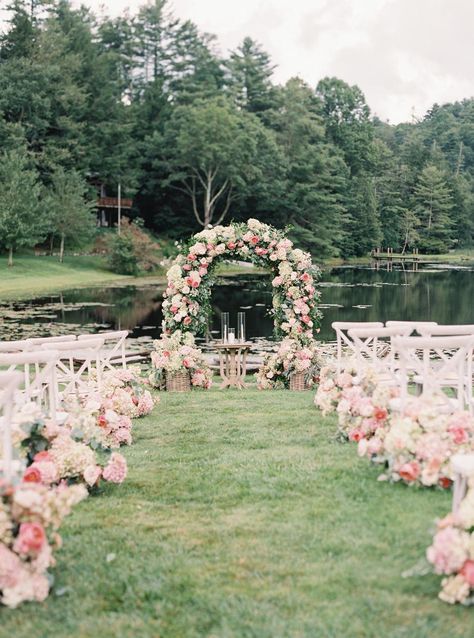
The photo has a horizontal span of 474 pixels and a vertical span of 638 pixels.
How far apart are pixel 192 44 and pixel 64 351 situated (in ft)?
227

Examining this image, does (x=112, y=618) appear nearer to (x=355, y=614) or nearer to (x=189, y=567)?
(x=189, y=567)

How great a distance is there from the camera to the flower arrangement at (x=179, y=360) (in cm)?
1240

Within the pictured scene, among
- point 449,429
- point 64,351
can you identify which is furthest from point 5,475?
point 64,351

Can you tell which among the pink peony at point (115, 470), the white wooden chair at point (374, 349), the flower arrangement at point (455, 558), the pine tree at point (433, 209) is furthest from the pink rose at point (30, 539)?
the pine tree at point (433, 209)

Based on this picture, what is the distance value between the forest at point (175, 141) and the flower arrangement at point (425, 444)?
128 feet

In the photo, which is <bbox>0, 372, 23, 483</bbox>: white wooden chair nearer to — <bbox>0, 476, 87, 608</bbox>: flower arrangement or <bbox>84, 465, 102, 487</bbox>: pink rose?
<bbox>0, 476, 87, 608</bbox>: flower arrangement

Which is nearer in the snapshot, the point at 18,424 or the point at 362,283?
the point at 18,424

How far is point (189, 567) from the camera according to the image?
4441 millimetres

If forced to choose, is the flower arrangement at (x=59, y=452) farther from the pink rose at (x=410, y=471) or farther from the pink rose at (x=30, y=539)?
the pink rose at (x=410, y=471)

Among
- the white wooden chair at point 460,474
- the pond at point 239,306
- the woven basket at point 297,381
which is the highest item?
the white wooden chair at point 460,474

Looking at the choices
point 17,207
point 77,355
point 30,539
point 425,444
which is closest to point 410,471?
point 425,444

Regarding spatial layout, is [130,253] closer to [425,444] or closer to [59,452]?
[59,452]

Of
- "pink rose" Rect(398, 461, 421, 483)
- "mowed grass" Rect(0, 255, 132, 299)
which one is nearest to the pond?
"mowed grass" Rect(0, 255, 132, 299)

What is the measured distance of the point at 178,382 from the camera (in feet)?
40.9
